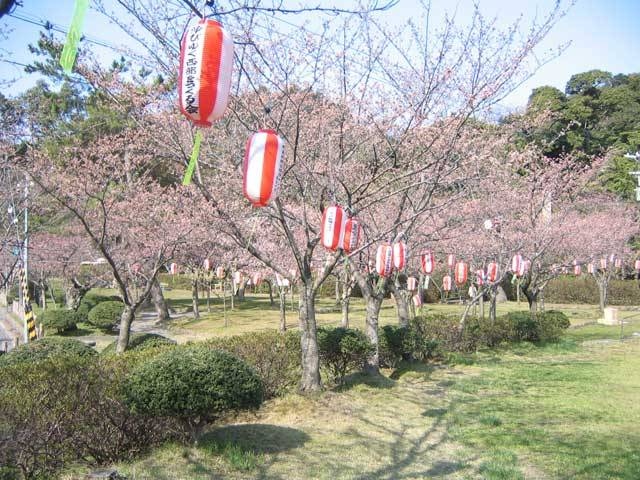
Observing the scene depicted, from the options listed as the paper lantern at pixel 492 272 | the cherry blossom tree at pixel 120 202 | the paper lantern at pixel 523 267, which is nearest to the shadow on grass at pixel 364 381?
the cherry blossom tree at pixel 120 202


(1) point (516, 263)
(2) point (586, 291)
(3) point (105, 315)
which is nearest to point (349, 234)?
(1) point (516, 263)

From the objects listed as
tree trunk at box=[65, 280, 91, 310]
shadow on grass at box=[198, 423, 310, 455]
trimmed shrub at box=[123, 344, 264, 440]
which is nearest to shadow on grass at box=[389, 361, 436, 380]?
shadow on grass at box=[198, 423, 310, 455]

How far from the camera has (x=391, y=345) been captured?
35.5 ft

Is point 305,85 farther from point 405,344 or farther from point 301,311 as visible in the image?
point 405,344

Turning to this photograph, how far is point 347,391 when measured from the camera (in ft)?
28.0

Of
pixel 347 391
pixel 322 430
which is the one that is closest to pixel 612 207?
pixel 347 391

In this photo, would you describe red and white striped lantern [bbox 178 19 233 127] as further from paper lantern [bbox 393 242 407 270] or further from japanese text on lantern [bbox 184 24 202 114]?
paper lantern [bbox 393 242 407 270]

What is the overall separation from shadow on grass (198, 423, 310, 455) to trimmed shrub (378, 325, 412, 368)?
4350 millimetres

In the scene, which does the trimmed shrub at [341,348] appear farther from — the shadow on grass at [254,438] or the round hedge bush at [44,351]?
the round hedge bush at [44,351]

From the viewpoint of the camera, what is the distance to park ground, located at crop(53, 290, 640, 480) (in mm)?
5355

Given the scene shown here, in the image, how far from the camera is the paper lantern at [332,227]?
733 centimetres

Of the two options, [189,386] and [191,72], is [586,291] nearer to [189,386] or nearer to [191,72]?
[189,386]

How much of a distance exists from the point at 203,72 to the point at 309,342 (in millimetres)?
4929

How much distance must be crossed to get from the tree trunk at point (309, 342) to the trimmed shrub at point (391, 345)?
2775mm
